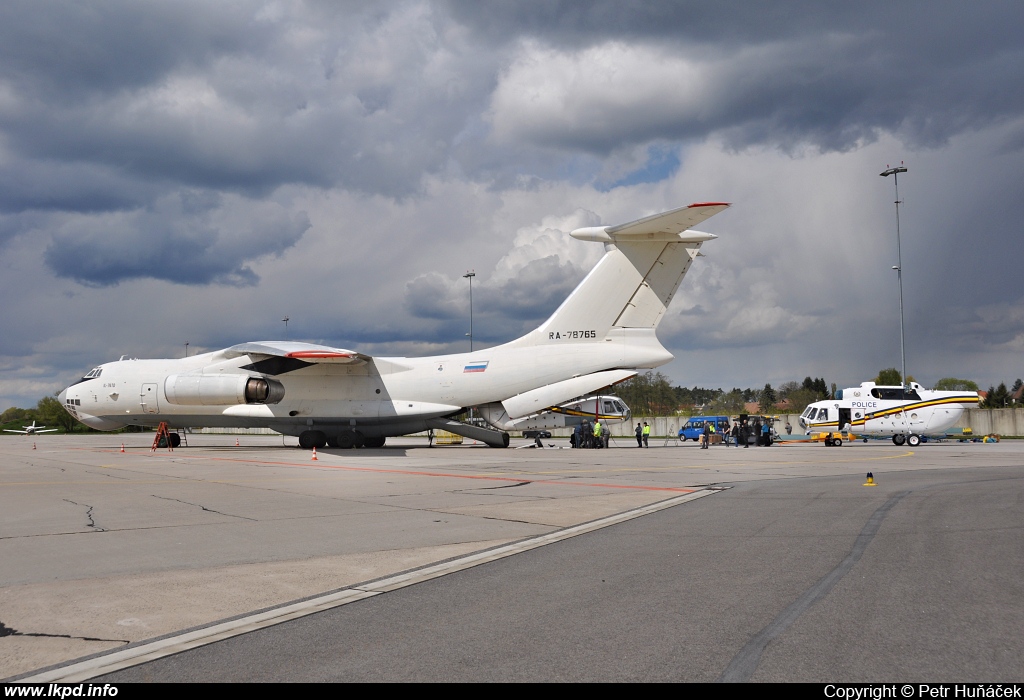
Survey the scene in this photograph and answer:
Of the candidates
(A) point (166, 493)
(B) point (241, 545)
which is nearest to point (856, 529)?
(B) point (241, 545)

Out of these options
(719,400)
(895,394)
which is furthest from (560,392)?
(719,400)

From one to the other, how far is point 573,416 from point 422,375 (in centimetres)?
1050

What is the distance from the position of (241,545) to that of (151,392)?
23.2 meters

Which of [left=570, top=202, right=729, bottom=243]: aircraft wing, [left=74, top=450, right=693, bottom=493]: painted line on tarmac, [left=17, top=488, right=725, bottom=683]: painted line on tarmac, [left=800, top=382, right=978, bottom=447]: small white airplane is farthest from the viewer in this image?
[left=800, top=382, right=978, bottom=447]: small white airplane

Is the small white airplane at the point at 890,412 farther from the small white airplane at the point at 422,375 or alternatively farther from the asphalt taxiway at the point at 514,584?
the asphalt taxiway at the point at 514,584

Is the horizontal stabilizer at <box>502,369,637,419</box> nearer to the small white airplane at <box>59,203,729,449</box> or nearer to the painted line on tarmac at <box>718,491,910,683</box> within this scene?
the small white airplane at <box>59,203,729,449</box>

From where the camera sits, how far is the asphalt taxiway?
4.23 meters

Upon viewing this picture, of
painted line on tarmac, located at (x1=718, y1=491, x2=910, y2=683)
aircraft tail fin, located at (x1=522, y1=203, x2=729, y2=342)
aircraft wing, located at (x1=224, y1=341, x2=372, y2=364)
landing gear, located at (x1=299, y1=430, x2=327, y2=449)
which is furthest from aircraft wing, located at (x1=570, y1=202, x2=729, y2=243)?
painted line on tarmac, located at (x1=718, y1=491, x2=910, y2=683)

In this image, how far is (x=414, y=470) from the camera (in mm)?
18266

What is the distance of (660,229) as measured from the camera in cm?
2461

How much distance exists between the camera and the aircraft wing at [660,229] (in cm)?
2275

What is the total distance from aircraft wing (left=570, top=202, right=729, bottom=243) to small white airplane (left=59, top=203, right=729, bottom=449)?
0.19 feet

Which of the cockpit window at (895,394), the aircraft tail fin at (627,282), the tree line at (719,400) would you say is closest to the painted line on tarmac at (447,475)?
the aircraft tail fin at (627,282)

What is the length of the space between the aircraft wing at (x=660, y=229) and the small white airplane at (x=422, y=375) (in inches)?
2.3
